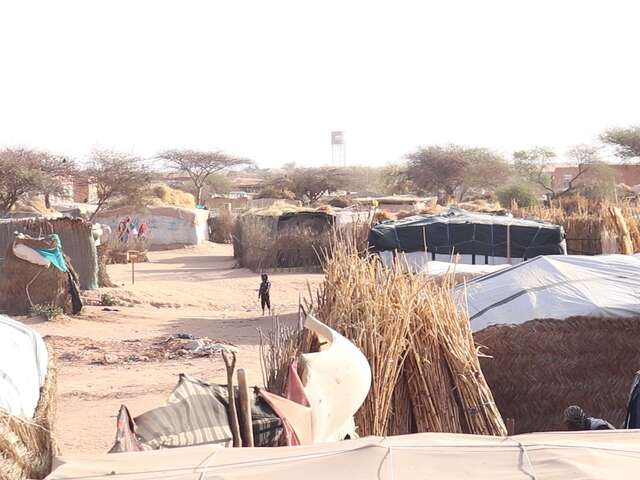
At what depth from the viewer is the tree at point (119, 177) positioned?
30453mm

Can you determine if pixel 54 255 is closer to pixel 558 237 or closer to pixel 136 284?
pixel 136 284

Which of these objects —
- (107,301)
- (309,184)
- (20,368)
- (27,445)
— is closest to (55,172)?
(107,301)

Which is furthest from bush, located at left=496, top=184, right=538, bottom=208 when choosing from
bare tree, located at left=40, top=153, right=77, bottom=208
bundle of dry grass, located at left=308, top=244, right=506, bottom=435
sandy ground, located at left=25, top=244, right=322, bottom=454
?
bundle of dry grass, located at left=308, top=244, right=506, bottom=435

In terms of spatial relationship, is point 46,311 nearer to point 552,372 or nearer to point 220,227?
point 552,372

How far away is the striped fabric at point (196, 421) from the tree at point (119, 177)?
2646 centimetres

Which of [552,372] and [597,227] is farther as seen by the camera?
[597,227]

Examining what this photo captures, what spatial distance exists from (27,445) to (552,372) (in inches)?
179

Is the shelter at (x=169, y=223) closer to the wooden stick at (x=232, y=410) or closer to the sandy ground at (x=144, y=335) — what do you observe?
the sandy ground at (x=144, y=335)

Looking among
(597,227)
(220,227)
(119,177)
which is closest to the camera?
(597,227)

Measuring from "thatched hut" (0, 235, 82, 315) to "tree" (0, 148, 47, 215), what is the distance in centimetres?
1451

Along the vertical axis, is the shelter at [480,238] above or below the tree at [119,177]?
below

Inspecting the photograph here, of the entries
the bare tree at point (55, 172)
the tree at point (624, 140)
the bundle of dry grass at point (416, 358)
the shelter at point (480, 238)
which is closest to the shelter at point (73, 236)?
the shelter at point (480, 238)

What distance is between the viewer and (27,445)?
13.4ft

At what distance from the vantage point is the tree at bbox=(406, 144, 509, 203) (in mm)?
50031
